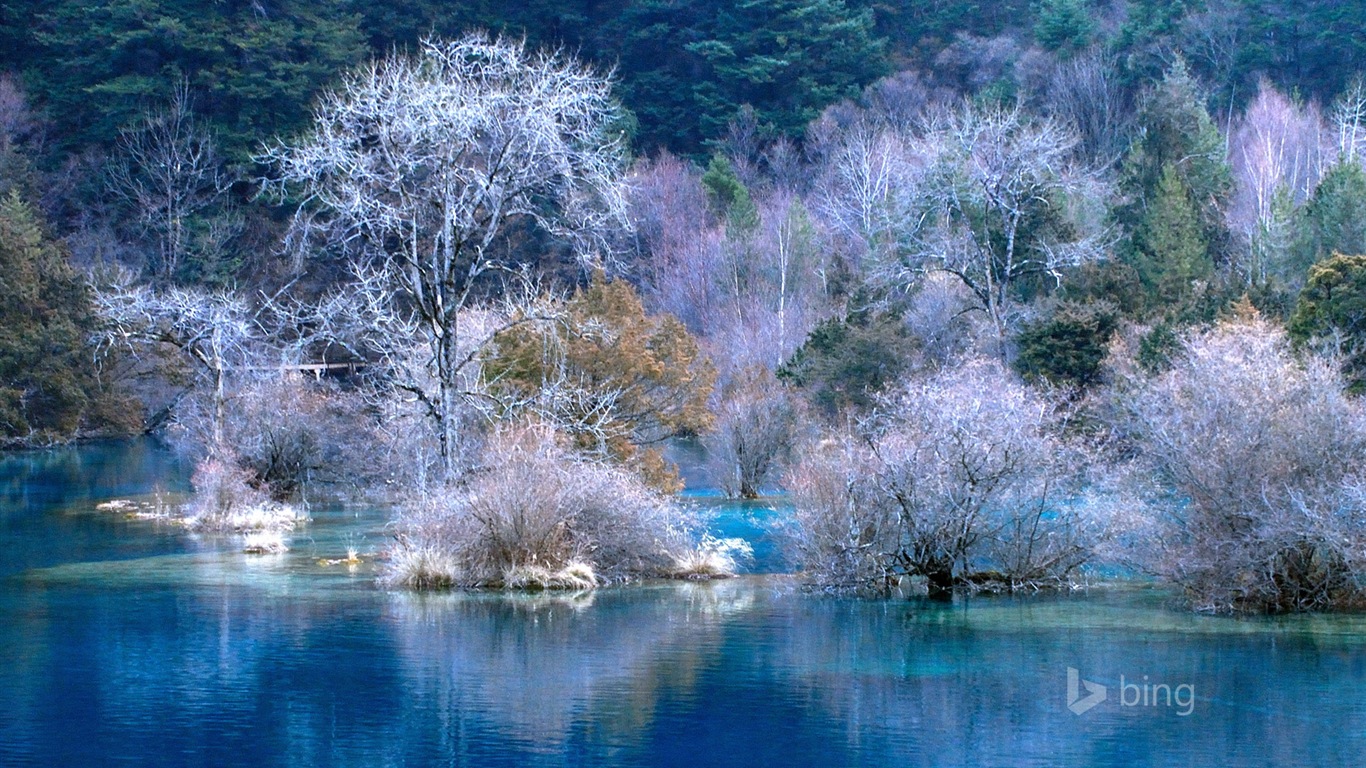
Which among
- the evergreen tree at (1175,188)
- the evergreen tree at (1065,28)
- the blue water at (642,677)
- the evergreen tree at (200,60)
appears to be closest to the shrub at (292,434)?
the blue water at (642,677)

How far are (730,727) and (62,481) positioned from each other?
A: 118 ft

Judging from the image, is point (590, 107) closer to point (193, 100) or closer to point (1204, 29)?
point (193, 100)

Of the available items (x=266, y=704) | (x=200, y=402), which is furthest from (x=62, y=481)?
(x=266, y=704)

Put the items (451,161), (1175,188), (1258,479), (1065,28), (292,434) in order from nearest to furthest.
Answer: (1258,479), (451,161), (292,434), (1175,188), (1065,28)

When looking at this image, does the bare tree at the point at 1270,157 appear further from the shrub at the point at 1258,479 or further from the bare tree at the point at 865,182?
the shrub at the point at 1258,479

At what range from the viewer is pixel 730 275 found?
63375 mm

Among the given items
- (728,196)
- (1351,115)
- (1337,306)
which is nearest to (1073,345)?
(1337,306)

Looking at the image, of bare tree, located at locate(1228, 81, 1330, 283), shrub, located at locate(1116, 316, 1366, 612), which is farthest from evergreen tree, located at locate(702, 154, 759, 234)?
shrub, located at locate(1116, 316, 1366, 612)

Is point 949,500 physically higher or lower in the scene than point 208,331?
lower

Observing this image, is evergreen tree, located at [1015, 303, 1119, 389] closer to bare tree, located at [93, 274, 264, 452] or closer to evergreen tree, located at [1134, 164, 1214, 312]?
evergreen tree, located at [1134, 164, 1214, 312]

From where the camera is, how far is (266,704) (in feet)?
52.5

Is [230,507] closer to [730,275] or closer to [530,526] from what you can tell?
[530,526]

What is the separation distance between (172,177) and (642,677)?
186ft

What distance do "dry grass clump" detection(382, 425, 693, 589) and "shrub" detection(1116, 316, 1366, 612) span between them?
7.93 metres
